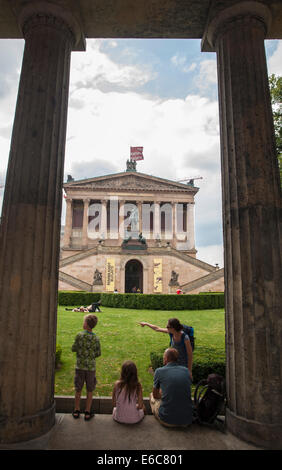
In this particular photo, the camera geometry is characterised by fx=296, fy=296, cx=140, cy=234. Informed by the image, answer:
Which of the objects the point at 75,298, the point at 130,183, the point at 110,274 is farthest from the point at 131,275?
the point at 130,183

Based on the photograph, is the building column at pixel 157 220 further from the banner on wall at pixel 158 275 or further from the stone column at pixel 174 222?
the banner on wall at pixel 158 275

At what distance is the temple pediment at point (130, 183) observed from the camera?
50938 mm

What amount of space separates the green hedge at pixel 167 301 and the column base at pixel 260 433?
1789 centimetres

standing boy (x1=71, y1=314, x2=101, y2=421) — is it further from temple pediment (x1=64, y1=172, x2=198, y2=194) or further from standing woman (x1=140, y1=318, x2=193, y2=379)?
temple pediment (x1=64, y1=172, x2=198, y2=194)

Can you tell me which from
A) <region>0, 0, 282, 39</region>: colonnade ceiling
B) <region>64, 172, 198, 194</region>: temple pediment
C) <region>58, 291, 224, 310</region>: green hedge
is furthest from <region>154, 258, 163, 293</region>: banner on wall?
<region>0, 0, 282, 39</region>: colonnade ceiling

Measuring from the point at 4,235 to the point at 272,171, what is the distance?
3801 millimetres

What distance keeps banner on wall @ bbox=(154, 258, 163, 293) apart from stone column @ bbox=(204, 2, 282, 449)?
3102 cm

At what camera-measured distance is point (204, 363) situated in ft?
19.6

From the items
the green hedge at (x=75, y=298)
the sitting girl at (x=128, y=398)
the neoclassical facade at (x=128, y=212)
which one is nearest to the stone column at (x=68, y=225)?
the neoclassical facade at (x=128, y=212)

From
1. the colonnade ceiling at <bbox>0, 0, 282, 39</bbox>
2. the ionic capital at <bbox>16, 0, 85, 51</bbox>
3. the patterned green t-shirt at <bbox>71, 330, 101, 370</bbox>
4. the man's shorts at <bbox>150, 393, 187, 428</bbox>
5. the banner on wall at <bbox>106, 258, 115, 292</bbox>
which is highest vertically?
the colonnade ceiling at <bbox>0, 0, 282, 39</bbox>

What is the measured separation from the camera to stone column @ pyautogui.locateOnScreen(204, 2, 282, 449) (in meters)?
3.61

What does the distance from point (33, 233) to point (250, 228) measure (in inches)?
115

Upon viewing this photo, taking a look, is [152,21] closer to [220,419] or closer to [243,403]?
[243,403]

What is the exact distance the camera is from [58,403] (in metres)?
4.68
